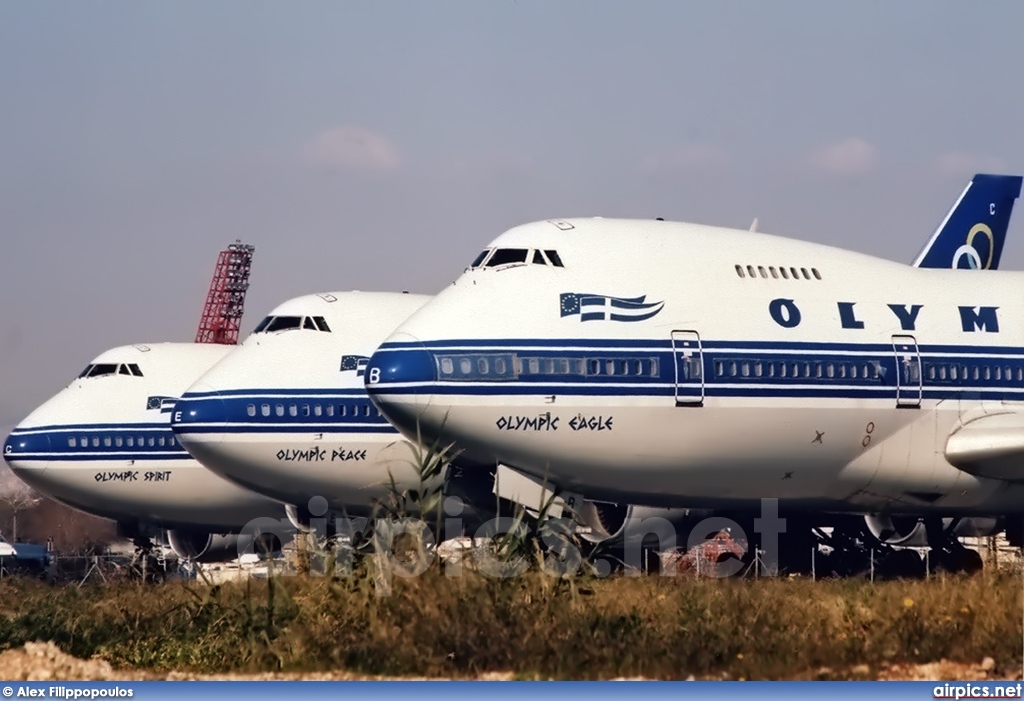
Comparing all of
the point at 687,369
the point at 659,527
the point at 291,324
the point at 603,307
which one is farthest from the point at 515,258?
the point at 291,324

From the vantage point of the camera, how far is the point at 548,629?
19.5 m

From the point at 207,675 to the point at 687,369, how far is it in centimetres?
1252

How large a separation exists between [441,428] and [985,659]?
42.5 feet

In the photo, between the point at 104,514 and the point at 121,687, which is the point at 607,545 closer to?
the point at 121,687

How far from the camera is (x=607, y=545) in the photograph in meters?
34.5

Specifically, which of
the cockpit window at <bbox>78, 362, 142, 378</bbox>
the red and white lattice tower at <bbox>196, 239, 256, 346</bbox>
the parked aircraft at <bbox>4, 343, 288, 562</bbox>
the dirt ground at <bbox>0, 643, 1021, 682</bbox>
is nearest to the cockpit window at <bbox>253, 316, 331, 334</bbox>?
the parked aircraft at <bbox>4, 343, 288, 562</bbox>

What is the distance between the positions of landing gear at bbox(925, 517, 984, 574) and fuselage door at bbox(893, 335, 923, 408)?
6332 millimetres

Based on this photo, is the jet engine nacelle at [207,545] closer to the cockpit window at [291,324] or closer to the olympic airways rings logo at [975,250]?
the cockpit window at [291,324]

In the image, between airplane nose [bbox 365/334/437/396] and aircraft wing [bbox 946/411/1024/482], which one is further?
aircraft wing [bbox 946/411/1024/482]

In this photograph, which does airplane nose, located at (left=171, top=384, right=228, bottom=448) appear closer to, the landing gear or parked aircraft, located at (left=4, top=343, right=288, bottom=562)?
parked aircraft, located at (left=4, top=343, right=288, bottom=562)

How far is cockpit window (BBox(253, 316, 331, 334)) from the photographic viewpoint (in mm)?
42344

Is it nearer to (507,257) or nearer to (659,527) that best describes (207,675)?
(507,257)

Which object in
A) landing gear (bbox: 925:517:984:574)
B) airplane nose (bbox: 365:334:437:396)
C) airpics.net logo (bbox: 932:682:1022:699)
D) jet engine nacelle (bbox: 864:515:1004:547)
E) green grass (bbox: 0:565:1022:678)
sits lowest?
airpics.net logo (bbox: 932:682:1022:699)

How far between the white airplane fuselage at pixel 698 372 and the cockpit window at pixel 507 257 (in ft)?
0.29
